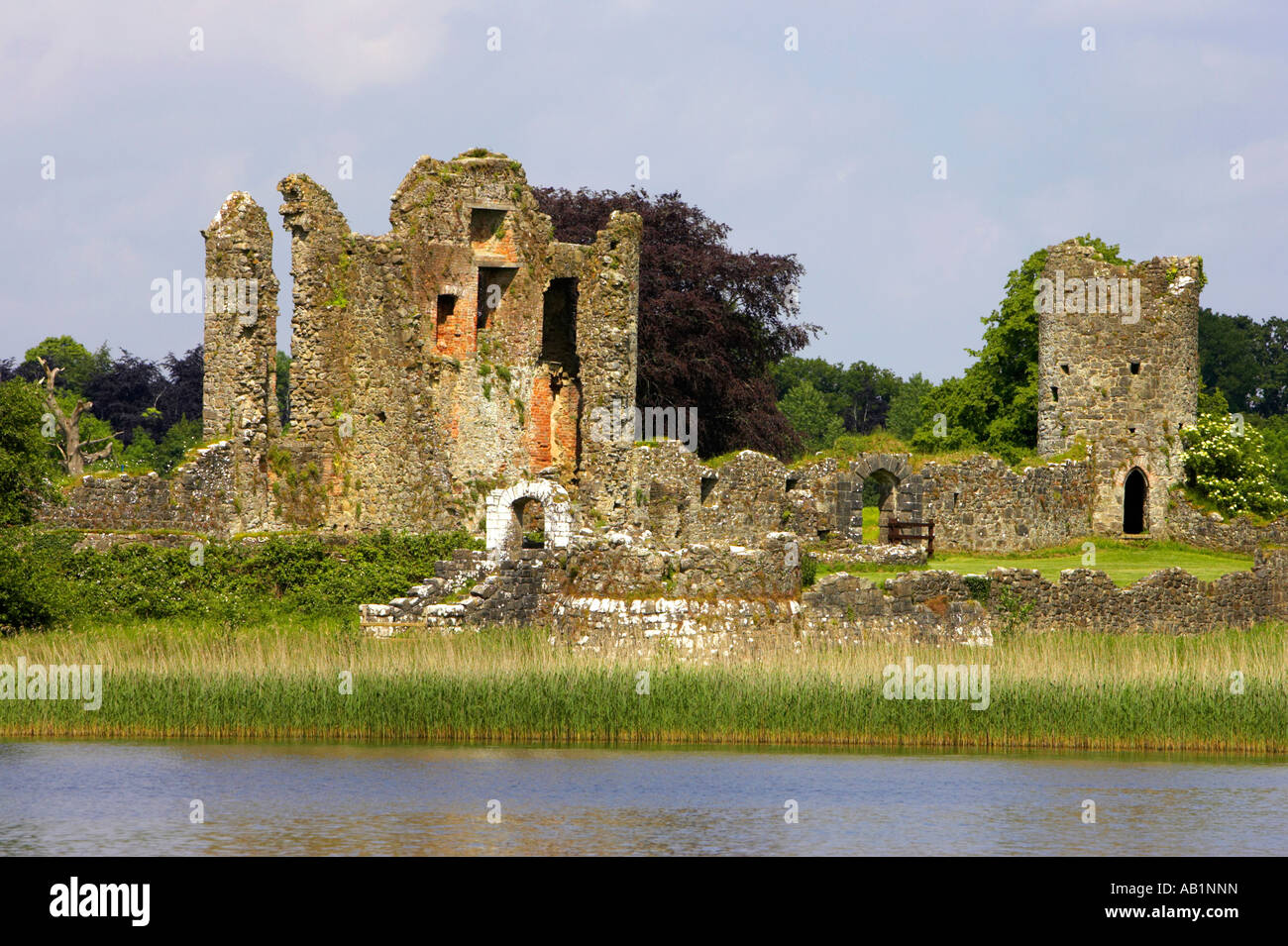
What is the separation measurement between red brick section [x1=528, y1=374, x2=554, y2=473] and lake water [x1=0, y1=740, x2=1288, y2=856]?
16.4 m

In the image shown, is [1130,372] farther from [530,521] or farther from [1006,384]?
[530,521]

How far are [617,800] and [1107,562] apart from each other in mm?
21540

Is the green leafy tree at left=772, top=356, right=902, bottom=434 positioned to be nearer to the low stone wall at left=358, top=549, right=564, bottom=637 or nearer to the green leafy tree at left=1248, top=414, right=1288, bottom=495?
the green leafy tree at left=1248, top=414, right=1288, bottom=495

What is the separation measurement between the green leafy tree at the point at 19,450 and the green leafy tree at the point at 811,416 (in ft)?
186

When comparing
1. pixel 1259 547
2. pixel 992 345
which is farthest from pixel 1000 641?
pixel 992 345

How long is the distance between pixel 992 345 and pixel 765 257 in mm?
6383

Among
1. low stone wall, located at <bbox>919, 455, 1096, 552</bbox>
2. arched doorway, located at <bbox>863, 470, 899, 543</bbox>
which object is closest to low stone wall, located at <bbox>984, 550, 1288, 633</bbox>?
arched doorway, located at <bbox>863, 470, 899, 543</bbox>

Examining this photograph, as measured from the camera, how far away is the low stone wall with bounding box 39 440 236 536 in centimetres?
3278

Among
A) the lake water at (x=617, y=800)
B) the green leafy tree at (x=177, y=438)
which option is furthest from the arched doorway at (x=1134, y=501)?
the green leafy tree at (x=177, y=438)

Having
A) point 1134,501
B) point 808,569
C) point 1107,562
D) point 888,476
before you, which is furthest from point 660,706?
point 1134,501

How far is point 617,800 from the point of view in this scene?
61.6 feet

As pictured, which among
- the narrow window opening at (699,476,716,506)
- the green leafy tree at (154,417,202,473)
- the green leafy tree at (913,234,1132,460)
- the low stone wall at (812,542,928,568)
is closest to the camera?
the low stone wall at (812,542,928,568)

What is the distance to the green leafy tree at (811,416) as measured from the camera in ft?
278
